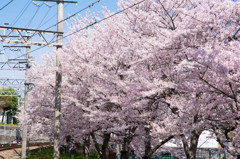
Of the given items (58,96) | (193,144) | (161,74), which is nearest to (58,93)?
(58,96)

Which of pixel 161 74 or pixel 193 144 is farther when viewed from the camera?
pixel 161 74

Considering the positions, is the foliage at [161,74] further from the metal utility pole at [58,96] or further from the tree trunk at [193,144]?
the metal utility pole at [58,96]

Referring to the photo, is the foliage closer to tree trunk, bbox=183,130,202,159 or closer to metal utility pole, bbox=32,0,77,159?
tree trunk, bbox=183,130,202,159

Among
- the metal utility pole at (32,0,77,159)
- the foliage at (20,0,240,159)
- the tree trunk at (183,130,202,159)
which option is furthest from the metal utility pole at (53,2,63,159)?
the tree trunk at (183,130,202,159)

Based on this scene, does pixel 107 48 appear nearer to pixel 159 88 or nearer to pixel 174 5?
pixel 174 5

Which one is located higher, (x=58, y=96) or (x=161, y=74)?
(x=161, y=74)

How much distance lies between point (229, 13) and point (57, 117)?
8.35 m

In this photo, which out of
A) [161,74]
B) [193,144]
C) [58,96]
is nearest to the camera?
[193,144]

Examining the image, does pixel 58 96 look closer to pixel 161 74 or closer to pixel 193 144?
pixel 161 74

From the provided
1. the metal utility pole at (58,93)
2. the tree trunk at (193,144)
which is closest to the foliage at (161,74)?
the tree trunk at (193,144)

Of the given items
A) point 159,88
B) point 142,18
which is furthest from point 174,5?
point 159,88

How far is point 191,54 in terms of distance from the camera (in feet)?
27.6

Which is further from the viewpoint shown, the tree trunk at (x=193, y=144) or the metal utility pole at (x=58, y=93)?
the metal utility pole at (x=58, y=93)

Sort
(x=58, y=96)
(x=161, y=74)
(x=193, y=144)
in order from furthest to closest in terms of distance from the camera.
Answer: (x=58, y=96)
(x=161, y=74)
(x=193, y=144)
